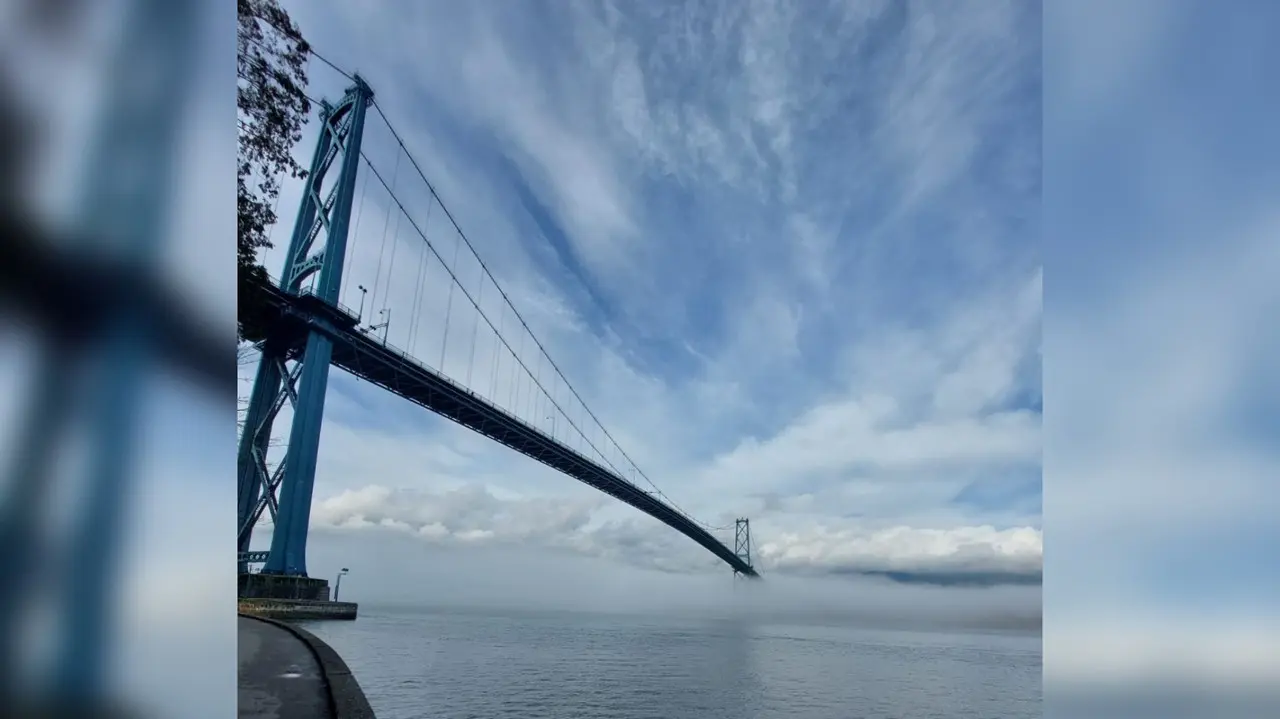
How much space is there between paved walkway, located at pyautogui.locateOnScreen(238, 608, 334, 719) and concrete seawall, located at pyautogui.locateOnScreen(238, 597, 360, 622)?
6761 millimetres

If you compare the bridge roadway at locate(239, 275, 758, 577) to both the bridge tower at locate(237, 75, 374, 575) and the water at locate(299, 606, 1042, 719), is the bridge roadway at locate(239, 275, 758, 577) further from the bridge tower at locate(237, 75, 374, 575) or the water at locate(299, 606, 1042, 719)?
the water at locate(299, 606, 1042, 719)

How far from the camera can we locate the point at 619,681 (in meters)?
10.2

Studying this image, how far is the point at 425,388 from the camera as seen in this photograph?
20.0 metres

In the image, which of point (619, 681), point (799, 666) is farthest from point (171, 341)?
point (799, 666)

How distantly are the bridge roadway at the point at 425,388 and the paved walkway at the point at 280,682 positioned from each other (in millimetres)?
8667

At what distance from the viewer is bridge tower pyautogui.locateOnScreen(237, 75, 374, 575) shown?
15.3 metres

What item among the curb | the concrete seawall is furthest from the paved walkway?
the concrete seawall

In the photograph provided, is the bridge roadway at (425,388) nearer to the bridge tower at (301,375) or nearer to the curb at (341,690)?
the bridge tower at (301,375)

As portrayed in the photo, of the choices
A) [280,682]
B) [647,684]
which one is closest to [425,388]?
[647,684]

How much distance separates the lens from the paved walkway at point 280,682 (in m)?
3.36

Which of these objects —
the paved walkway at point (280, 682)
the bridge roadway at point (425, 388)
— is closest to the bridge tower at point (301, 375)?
the bridge roadway at point (425, 388)

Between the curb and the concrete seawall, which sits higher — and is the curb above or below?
above

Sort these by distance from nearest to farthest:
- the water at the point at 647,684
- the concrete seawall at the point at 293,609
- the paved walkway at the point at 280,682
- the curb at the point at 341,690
Result: 1. the paved walkway at the point at 280,682
2. the curb at the point at 341,690
3. the water at the point at 647,684
4. the concrete seawall at the point at 293,609

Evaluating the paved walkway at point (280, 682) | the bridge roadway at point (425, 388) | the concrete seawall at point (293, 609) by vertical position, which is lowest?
the concrete seawall at point (293, 609)
